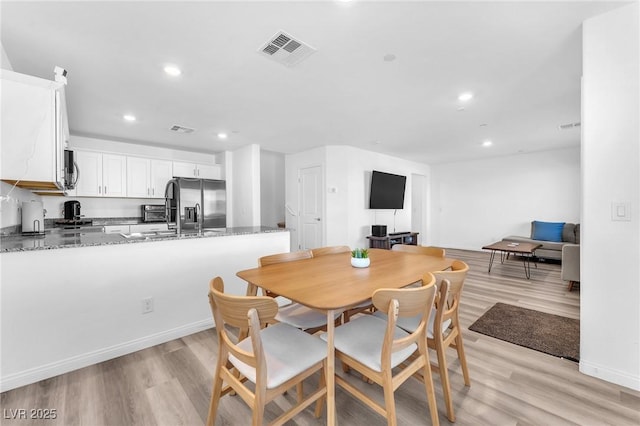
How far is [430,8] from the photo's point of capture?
1.71m

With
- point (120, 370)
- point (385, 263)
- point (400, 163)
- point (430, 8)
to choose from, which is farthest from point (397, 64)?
point (400, 163)

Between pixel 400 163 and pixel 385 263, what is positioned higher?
pixel 400 163

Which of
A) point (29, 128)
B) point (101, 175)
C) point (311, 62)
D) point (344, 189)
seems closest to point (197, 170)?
point (101, 175)

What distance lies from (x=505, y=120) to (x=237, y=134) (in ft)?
13.4

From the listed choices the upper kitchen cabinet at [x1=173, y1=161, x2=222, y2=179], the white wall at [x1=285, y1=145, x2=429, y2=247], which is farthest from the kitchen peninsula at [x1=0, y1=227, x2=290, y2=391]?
the upper kitchen cabinet at [x1=173, y1=161, x2=222, y2=179]

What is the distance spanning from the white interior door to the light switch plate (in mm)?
4134

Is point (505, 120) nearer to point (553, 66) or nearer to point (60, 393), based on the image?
point (553, 66)

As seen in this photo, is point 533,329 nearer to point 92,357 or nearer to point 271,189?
point 92,357

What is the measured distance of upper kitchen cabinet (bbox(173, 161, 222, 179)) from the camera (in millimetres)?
5238

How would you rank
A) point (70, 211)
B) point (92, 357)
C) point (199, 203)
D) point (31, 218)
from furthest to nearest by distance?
point (199, 203) < point (70, 211) < point (31, 218) < point (92, 357)

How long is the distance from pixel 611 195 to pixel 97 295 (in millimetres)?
3736

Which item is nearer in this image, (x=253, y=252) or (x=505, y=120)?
(x=253, y=252)

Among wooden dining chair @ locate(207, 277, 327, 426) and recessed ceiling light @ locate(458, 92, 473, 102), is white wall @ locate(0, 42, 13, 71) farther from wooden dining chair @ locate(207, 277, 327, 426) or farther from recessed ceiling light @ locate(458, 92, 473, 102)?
recessed ceiling light @ locate(458, 92, 473, 102)

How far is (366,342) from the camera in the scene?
1423 mm
